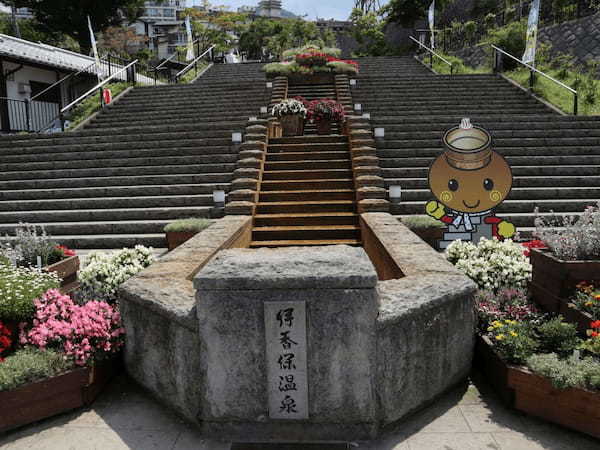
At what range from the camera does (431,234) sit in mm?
7148

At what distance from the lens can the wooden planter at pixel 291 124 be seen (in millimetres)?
11766

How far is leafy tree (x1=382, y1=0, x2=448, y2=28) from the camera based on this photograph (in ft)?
108

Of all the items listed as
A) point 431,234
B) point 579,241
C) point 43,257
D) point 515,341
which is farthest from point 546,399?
point 43,257

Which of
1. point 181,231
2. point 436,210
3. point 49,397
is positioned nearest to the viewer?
point 49,397

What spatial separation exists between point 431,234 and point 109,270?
4.57m

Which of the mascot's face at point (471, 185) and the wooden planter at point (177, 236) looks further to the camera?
the wooden planter at point (177, 236)

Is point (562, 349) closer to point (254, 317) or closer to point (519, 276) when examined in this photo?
point (519, 276)

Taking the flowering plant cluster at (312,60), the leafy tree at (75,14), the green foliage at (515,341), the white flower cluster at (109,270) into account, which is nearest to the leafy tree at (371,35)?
the leafy tree at (75,14)

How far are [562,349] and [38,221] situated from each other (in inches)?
361

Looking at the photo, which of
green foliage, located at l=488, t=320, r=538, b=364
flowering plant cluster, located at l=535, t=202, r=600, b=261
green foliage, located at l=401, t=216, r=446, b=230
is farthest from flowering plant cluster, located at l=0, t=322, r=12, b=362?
green foliage, located at l=401, t=216, r=446, b=230

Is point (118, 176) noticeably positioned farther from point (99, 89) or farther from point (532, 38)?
point (532, 38)

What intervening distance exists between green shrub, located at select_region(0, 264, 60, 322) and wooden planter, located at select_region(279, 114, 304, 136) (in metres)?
8.42

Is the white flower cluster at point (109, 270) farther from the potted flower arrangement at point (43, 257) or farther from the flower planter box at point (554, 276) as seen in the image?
the flower planter box at point (554, 276)

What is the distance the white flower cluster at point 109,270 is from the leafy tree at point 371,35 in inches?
1260
